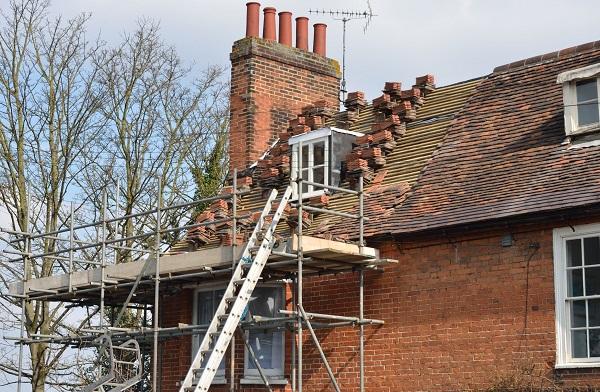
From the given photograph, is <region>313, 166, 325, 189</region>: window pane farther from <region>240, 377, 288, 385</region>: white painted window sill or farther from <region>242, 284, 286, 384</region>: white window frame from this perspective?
<region>240, 377, 288, 385</region>: white painted window sill

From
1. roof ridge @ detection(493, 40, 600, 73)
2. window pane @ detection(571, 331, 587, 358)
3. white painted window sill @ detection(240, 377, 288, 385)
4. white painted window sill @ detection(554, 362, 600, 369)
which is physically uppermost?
roof ridge @ detection(493, 40, 600, 73)

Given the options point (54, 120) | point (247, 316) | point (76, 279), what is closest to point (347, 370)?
point (247, 316)

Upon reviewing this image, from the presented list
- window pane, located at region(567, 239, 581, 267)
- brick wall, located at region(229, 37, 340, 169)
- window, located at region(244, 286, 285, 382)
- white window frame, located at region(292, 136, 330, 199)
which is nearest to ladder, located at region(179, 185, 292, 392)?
window, located at region(244, 286, 285, 382)

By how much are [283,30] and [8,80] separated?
785cm

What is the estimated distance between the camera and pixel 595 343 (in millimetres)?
15391

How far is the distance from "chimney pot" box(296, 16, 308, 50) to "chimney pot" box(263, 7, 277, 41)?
594mm

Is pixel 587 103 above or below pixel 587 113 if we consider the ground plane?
above

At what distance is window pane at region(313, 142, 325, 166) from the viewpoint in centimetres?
2098

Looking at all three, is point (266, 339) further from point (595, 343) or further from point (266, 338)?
point (595, 343)

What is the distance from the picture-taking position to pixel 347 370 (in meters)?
18.2

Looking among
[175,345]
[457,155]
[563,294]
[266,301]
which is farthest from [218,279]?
[563,294]

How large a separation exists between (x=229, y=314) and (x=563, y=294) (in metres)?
4.67

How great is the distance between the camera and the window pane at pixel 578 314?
1562 cm

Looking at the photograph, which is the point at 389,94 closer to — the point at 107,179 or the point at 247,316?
the point at 247,316
